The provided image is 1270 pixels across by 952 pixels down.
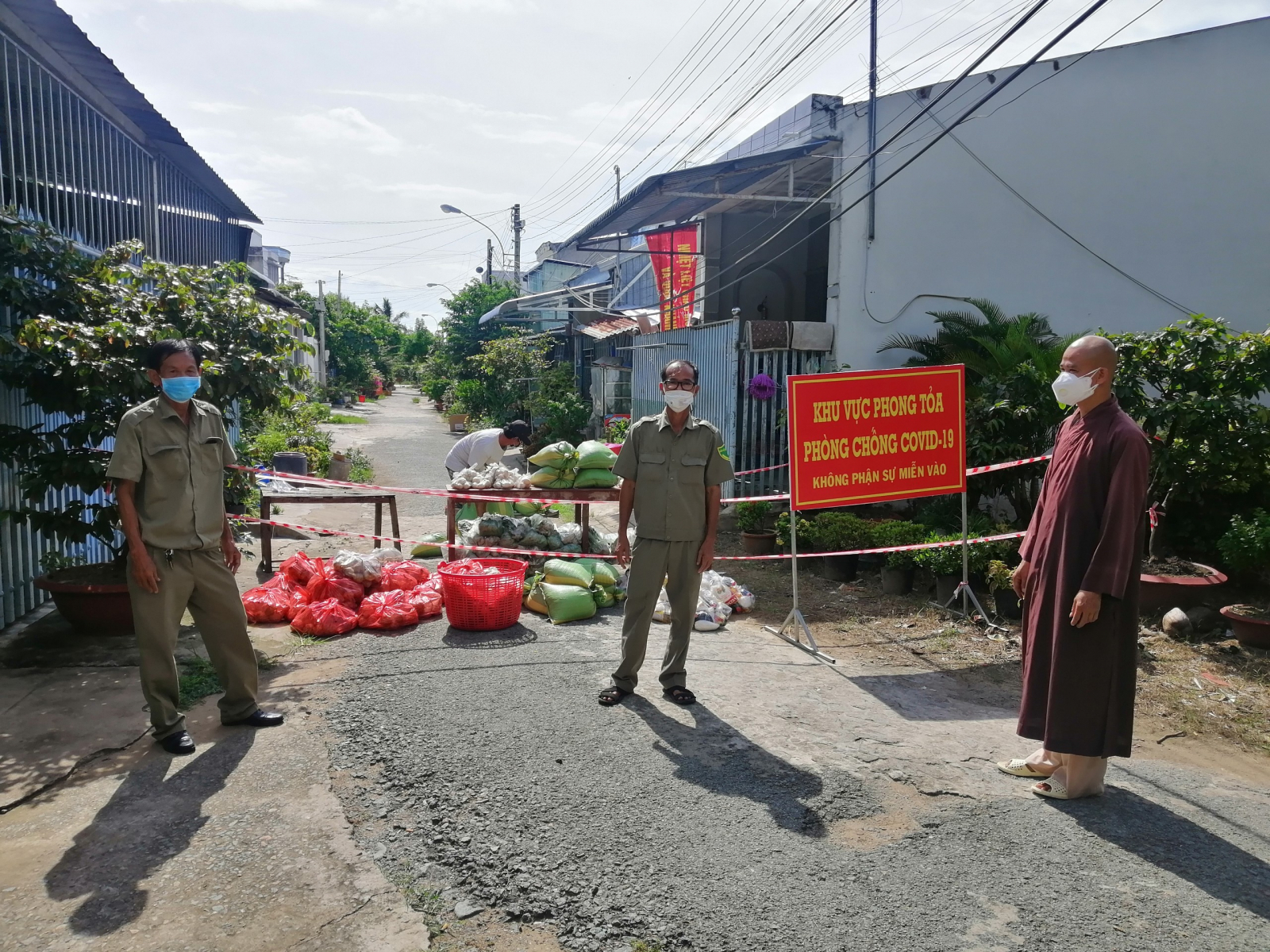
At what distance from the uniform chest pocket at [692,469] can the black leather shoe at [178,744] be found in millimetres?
2850

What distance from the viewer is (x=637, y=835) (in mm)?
3492

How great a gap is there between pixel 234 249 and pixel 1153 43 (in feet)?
41.2

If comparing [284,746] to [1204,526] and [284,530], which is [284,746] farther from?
[1204,526]

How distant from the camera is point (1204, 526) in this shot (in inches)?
305

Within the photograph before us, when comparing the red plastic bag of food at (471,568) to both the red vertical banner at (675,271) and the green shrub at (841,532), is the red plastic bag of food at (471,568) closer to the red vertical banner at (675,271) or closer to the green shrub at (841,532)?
the green shrub at (841,532)

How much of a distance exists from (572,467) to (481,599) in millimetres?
2266

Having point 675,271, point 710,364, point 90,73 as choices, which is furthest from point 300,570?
point 675,271

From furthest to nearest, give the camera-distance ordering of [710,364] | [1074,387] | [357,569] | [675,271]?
[675,271]
[710,364]
[357,569]
[1074,387]

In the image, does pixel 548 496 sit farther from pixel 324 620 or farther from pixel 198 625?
pixel 198 625

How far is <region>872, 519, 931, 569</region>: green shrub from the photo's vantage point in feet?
25.8

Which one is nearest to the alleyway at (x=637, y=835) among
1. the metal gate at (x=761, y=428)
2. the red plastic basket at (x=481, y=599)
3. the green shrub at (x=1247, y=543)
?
the red plastic basket at (x=481, y=599)

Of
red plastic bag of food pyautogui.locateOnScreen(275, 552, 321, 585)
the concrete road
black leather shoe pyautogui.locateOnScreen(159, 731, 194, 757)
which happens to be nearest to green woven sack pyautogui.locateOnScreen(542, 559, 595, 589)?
the concrete road

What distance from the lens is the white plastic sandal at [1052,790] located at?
3.91 m

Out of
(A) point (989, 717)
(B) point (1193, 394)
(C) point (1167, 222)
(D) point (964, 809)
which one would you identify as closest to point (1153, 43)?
(C) point (1167, 222)
